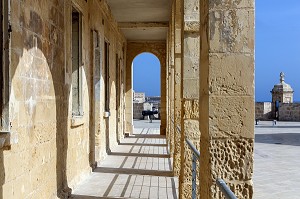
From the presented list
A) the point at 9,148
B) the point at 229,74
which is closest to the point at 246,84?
the point at 229,74

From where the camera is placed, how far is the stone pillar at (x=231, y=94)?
2.53 m

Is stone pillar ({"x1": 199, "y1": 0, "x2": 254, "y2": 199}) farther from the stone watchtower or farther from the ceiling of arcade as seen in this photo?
the stone watchtower

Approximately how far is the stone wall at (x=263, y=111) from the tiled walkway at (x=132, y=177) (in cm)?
1620

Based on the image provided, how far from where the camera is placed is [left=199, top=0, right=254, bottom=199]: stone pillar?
253 cm

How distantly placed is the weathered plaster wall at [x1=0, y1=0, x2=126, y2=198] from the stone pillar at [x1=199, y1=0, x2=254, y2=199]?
1877mm

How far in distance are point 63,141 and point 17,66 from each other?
6.77 ft

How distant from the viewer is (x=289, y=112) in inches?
979

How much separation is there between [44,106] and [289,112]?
23005mm

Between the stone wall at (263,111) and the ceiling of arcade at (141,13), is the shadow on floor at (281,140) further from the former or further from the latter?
the stone wall at (263,111)

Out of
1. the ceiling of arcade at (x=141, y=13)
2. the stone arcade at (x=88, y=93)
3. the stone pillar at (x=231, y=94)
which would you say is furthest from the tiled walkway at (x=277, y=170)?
the ceiling of arcade at (x=141, y=13)

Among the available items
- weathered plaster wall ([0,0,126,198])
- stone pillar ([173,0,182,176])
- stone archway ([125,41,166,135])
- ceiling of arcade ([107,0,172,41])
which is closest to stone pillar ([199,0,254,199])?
weathered plaster wall ([0,0,126,198])

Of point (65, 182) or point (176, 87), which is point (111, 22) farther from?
point (65, 182)

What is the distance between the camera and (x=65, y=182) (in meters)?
5.50

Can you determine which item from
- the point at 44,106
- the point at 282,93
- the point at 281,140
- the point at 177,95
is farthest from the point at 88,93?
the point at 282,93
